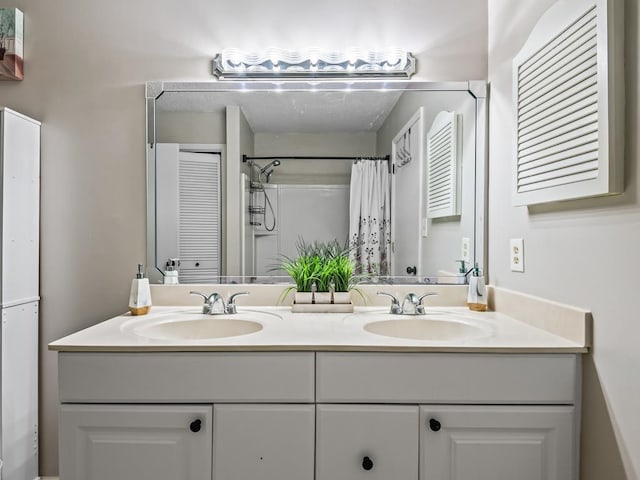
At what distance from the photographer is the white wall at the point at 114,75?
1799 millimetres

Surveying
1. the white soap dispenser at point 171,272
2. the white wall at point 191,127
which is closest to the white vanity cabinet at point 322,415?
the white soap dispenser at point 171,272

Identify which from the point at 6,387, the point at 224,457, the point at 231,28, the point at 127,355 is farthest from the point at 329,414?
the point at 231,28

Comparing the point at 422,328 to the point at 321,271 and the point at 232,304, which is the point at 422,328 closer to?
the point at 321,271

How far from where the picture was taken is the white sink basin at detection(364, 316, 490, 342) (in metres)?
1.55

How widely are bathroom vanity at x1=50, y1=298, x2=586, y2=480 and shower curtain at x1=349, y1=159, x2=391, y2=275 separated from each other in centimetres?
65

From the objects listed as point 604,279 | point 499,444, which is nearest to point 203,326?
point 499,444

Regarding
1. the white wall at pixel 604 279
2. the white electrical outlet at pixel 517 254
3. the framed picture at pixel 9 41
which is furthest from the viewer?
the framed picture at pixel 9 41

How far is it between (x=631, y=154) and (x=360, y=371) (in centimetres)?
88

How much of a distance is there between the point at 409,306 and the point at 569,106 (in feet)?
2.85

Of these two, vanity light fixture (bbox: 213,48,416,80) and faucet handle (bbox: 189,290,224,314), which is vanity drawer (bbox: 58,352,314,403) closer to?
faucet handle (bbox: 189,290,224,314)

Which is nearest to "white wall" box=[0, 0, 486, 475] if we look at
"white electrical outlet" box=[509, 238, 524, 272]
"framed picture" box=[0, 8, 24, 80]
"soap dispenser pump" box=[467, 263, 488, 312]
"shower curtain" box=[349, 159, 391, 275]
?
"framed picture" box=[0, 8, 24, 80]

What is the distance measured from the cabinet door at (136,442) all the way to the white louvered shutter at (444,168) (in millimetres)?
1221

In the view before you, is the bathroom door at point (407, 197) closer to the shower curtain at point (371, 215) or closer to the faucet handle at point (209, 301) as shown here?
the shower curtain at point (371, 215)

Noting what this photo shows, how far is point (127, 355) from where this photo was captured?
1.21 m
